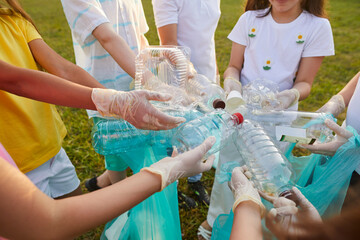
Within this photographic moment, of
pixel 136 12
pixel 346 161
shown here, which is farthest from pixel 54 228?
pixel 136 12

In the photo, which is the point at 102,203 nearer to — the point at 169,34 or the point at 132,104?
the point at 132,104

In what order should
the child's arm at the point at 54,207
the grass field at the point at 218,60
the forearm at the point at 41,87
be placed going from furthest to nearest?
the grass field at the point at 218,60, the forearm at the point at 41,87, the child's arm at the point at 54,207

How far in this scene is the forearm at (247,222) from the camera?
3.05 ft

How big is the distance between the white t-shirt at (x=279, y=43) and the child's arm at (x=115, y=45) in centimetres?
104

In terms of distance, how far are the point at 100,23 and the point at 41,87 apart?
60 cm

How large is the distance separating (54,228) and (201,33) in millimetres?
2107

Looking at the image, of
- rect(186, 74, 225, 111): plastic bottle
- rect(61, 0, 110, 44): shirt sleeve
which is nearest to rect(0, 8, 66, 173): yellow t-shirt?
rect(61, 0, 110, 44): shirt sleeve

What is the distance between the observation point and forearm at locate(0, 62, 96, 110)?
1.22 meters

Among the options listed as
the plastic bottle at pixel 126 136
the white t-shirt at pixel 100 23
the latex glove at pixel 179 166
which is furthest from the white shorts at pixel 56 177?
the latex glove at pixel 179 166

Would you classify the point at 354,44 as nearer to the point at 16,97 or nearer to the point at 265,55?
the point at 265,55

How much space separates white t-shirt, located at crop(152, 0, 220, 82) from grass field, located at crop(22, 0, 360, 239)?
0.36 meters

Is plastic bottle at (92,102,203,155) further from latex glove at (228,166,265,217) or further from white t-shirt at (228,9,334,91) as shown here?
white t-shirt at (228,9,334,91)

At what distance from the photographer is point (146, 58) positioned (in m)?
1.79

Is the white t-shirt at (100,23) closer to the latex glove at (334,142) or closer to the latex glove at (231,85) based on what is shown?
the latex glove at (231,85)
